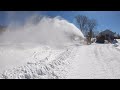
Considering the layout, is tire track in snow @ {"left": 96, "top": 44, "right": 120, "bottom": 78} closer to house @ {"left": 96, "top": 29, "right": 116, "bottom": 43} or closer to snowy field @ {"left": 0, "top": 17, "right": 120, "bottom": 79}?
snowy field @ {"left": 0, "top": 17, "right": 120, "bottom": 79}

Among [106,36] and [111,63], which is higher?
[106,36]

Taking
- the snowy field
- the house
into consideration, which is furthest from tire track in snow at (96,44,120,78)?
the house

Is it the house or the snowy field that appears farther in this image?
the house

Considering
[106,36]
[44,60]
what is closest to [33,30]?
[44,60]

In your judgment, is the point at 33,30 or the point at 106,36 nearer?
the point at 33,30

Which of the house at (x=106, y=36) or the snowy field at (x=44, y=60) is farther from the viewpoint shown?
the house at (x=106, y=36)

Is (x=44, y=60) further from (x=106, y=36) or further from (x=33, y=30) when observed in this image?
(x=106, y=36)

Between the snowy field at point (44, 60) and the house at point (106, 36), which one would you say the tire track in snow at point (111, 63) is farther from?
the house at point (106, 36)

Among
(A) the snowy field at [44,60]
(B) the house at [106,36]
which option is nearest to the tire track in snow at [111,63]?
(A) the snowy field at [44,60]

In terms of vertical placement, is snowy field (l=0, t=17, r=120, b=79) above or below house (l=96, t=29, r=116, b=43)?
below
